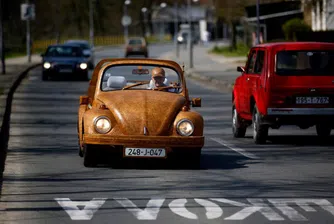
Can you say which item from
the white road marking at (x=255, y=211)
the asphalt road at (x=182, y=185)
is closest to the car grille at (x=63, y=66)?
the asphalt road at (x=182, y=185)

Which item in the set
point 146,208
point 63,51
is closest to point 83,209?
point 146,208

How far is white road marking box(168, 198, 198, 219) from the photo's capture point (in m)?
10.6

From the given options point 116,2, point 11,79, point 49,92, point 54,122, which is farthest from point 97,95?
point 116,2

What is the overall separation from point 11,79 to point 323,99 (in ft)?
78.5

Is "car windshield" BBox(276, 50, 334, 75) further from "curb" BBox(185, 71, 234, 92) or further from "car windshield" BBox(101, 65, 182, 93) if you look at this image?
"curb" BBox(185, 71, 234, 92)

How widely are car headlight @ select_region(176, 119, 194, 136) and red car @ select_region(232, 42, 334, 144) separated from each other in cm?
371

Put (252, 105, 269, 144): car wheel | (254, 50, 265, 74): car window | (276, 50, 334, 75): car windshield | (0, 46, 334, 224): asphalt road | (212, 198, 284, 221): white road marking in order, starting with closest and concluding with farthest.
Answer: (212, 198, 284, 221): white road marking
(0, 46, 334, 224): asphalt road
(276, 50, 334, 75): car windshield
(252, 105, 269, 144): car wheel
(254, 50, 265, 74): car window

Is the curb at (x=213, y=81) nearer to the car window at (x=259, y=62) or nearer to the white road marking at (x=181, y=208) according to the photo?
the car window at (x=259, y=62)

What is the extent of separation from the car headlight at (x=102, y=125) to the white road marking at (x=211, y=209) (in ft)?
9.95

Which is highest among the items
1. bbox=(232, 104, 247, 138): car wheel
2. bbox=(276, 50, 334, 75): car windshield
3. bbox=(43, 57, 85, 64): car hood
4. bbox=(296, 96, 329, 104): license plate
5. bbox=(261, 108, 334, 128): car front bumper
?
bbox=(276, 50, 334, 75): car windshield

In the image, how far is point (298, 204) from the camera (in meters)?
11.4

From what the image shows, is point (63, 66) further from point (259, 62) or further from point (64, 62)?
point (259, 62)

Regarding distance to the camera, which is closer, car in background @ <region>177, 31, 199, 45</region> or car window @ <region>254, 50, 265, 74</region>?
car window @ <region>254, 50, 265, 74</region>

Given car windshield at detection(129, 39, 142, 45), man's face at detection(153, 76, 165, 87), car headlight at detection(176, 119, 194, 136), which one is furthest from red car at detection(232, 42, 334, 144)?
car windshield at detection(129, 39, 142, 45)
